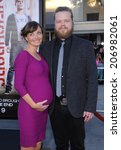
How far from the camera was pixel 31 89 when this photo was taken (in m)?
3.10

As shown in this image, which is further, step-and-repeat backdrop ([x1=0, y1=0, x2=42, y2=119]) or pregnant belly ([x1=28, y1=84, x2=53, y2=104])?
step-and-repeat backdrop ([x1=0, y1=0, x2=42, y2=119])

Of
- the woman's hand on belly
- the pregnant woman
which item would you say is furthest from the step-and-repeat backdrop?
the woman's hand on belly

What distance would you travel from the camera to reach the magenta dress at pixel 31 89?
3.04 metres

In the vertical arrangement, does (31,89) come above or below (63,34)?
below

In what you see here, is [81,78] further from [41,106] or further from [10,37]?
[10,37]

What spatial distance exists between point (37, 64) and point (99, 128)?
3.30m

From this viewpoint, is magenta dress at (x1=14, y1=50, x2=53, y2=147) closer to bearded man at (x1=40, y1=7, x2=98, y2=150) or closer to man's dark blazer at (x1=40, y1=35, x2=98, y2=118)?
bearded man at (x1=40, y1=7, x2=98, y2=150)

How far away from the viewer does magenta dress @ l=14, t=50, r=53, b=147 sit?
3041mm

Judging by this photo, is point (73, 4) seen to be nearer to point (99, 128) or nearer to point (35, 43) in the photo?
point (99, 128)

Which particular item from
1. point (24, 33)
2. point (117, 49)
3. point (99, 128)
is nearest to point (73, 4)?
point (99, 128)

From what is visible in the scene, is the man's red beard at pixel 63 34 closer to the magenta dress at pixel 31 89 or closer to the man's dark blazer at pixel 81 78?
the man's dark blazer at pixel 81 78

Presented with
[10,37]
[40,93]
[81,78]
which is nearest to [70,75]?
[81,78]

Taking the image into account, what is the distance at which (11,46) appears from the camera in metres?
4.54

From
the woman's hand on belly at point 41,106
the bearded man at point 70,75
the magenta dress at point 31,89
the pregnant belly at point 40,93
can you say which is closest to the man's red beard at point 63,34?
the bearded man at point 70,75
